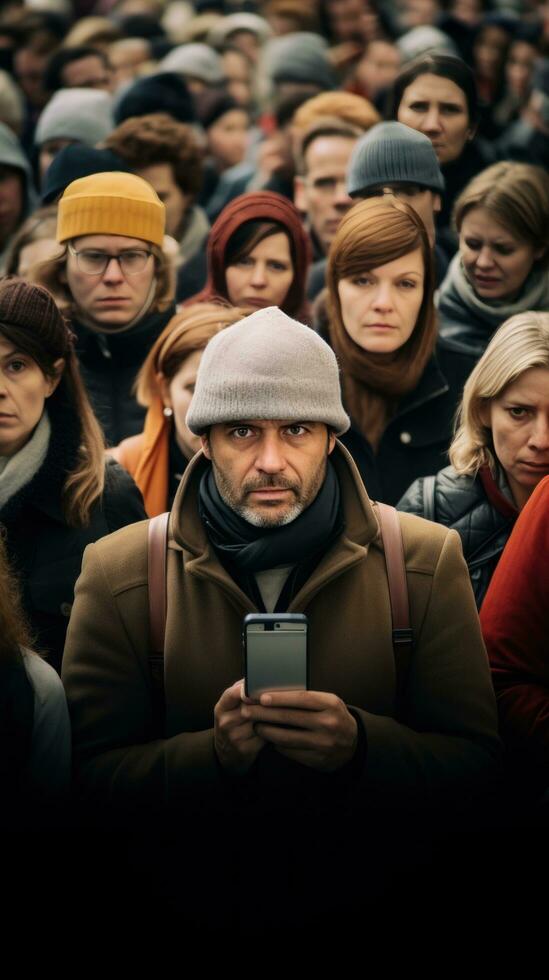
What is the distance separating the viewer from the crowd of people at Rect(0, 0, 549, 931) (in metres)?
3.83

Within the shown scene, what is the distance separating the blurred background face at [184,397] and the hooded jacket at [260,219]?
103cm

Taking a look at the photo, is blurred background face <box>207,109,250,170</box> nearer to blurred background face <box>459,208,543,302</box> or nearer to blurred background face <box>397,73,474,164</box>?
blurred background face <box>397,73,474,164</box>

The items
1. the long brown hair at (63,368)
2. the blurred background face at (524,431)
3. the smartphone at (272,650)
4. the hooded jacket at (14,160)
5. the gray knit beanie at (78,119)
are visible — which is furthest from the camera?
the gray knit beanie at (78,119)

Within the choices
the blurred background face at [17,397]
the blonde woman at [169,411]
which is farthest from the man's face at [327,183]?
the blurred background face at [17,397]

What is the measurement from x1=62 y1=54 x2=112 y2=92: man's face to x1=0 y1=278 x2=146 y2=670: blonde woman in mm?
6566

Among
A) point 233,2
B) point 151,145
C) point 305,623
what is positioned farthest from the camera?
point 233,2

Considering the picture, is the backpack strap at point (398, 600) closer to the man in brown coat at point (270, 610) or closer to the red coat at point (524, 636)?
the man in brown coat at point (270, 610)

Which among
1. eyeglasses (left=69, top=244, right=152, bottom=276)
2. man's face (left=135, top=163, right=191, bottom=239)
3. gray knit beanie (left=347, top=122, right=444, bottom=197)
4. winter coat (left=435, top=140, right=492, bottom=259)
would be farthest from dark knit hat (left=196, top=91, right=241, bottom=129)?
eyeglasses (left=69, top=244, right=152, bottom=276)

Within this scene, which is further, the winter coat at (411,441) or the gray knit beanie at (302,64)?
the gray knit beanie at (302,64)

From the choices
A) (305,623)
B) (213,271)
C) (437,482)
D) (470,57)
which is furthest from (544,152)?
(305,623)

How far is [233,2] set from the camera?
17453 mm

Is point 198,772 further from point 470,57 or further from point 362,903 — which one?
point 470,57

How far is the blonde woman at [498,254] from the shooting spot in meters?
6.54

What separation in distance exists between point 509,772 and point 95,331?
2.93 meters
